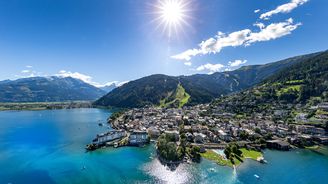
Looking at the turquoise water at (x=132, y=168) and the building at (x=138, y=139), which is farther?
the building at (x=138, y=139)

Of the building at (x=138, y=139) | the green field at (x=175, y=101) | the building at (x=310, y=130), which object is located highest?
the green field at (x=175, y=101)

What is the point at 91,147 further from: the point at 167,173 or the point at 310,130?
the point at 310,130

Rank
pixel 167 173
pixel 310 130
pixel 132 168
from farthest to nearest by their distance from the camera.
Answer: pixel 310 130 < pixel 132 168 < pixel 167 173

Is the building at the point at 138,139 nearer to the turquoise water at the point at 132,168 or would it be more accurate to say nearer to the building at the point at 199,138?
the turquoise water at the point at 132,168

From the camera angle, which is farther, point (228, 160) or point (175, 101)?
point (175, 101)

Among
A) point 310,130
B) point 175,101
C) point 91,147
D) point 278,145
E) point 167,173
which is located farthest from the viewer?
point 175,101

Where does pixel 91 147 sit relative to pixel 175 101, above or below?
below

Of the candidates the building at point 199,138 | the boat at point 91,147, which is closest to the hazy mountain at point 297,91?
the building at point 199,138

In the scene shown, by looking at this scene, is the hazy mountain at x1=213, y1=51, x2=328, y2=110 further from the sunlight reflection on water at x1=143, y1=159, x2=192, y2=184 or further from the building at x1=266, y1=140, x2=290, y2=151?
the sunlight reflection on water at x1=143, y1=159, x2=192, y2=184

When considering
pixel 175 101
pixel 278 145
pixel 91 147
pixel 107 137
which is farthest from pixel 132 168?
pixel 175 101

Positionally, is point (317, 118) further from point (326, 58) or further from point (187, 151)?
point (326, 58)

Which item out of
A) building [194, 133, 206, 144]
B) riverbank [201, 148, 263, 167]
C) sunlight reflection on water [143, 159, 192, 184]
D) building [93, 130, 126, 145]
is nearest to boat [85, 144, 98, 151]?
building [93, 130, 126, 145]
